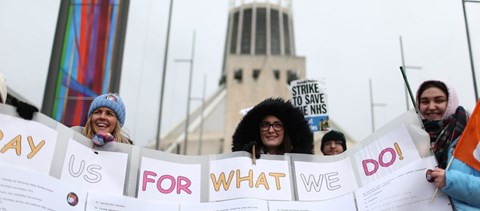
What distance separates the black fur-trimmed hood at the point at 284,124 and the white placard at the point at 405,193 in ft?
2.23

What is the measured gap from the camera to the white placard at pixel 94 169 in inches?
122

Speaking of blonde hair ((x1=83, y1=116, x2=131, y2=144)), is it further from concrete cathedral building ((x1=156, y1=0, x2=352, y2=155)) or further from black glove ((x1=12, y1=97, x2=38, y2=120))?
concrete cathedral building ((x1=156, y1=0, x2=352, y2=155))

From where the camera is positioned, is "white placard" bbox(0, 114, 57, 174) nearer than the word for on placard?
Yes

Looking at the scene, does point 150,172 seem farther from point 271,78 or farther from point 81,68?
point 271,78

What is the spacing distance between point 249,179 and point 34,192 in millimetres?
1358

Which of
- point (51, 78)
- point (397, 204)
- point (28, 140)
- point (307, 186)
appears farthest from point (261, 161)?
point (51, 78)

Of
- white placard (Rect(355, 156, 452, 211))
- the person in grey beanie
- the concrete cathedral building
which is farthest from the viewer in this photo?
the concrete cathedral building

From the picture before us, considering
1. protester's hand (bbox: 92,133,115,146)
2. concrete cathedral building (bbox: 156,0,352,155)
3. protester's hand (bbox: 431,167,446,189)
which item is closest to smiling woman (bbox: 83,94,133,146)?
protester's hand (bbox: 92,133,115,146)

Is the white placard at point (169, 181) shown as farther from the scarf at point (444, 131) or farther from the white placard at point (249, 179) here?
the scarf at point (444, 131)

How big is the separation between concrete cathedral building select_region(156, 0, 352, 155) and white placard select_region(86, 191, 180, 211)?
2229 cm

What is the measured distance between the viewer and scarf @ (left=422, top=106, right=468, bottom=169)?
330 cm

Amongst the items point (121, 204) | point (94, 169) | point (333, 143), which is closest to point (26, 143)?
point (94, 169)

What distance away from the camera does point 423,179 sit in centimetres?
318

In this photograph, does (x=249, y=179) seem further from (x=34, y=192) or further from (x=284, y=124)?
(x=34, y=192)
